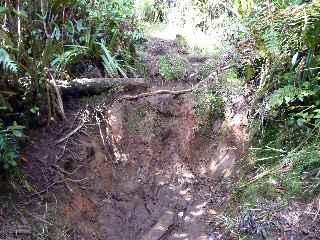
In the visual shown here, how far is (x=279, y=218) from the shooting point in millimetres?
3340

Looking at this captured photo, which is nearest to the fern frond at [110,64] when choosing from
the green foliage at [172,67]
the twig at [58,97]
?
the green foliage at [172,67]

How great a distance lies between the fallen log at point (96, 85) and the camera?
4734 mm

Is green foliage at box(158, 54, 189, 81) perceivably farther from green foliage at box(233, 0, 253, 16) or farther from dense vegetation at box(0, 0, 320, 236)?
green foliage at box(233, 0, 253, 16)

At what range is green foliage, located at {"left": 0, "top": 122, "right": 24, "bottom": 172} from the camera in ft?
11.5

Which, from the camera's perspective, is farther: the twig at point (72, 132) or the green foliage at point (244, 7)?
the green foliage at point (244, 7)

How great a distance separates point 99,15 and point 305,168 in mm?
3627

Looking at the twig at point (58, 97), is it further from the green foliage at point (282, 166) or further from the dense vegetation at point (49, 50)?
the green foliage at point (282, 166)

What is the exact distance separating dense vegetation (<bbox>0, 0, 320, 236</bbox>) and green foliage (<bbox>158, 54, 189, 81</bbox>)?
24.7 inches

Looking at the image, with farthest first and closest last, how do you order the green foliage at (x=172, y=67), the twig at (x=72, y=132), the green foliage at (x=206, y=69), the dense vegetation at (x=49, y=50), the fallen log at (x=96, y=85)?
the green foliage at (x=172, y=67) → the green foliage at (x=206, y=69) → the fallen log at (x=96, y=85) → the twig at (x=72, y=132) → the dense vegetation at (x=49, y=50)

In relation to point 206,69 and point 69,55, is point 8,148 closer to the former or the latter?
point 69,55

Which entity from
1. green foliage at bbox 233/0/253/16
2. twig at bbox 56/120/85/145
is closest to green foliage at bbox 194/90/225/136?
green foliage at bbox 233/0/253/16

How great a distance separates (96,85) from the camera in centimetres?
494

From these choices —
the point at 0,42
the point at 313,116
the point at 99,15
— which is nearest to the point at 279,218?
the point at 313,116

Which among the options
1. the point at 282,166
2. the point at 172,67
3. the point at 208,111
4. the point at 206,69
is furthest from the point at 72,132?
the point at 282,166
